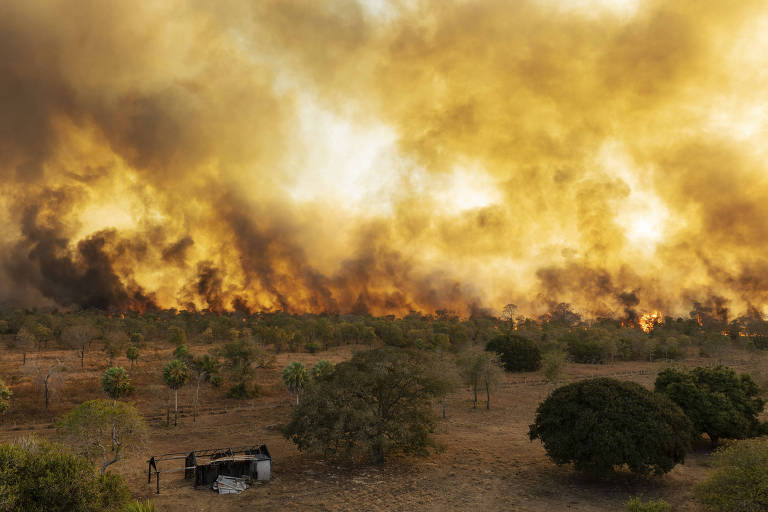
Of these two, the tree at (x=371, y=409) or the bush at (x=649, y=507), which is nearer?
the bush at (x=649, y=507)

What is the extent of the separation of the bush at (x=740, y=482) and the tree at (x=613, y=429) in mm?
4818

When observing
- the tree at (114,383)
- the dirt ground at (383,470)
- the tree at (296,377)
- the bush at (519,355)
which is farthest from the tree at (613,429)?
the bush at (519,355)

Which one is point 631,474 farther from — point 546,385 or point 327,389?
point 546,385

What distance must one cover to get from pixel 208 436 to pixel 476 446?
2823 centimetres

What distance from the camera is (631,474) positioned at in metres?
34.3

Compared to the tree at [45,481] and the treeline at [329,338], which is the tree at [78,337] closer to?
the treeline at [329,338]

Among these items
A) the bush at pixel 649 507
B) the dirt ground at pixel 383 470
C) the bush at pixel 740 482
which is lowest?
the dirt ground at pixel 383 470

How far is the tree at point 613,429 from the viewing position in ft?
97.7

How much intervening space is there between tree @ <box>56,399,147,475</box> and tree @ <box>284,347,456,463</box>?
11.2m

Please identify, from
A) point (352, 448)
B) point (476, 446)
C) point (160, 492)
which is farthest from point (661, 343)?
point (160, 492)

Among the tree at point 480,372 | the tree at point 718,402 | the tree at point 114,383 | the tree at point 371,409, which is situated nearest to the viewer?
the tree at point 371,409

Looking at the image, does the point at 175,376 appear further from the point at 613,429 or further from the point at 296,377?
the point at 613,429

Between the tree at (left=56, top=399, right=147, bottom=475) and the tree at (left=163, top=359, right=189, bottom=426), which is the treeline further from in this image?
the tree at (left=56, top=399, right=147, bottom=475)

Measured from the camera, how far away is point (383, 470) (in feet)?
120
